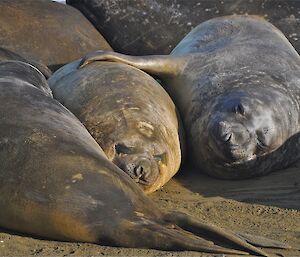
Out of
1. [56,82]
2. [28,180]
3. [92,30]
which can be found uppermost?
[28,180]

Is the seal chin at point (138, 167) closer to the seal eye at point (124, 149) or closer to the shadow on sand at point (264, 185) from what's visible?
the seal eye at point (124, 149)

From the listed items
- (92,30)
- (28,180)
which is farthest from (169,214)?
(92,30)

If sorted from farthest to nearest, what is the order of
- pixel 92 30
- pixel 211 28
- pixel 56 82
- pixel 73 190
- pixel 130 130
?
pixel 92 30, pixel 211 28, pixel 56 82, pixel 130 130, pixel 73 190

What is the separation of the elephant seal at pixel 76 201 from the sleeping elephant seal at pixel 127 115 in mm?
763

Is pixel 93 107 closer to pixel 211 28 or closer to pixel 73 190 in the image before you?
pixel 73 190

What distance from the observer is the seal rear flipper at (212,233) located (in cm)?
348

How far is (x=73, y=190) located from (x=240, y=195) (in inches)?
61.8

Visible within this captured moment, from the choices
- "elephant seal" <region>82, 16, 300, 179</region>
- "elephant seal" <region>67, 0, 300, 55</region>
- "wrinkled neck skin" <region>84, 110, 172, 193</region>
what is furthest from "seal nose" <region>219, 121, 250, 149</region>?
"elephant seal" <region>67, 0, 300, 55</region>

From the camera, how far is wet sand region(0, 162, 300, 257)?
11.5 ft

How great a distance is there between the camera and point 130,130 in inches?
189

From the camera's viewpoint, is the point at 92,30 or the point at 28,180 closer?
the point at 28,180

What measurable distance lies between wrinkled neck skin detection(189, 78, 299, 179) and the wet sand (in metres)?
0.10

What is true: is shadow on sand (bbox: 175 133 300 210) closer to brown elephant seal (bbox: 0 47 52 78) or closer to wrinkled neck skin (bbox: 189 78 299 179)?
wrinkled neck skin (bbox: 189 78 299 179)

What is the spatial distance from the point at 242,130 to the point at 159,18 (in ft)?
8.46
